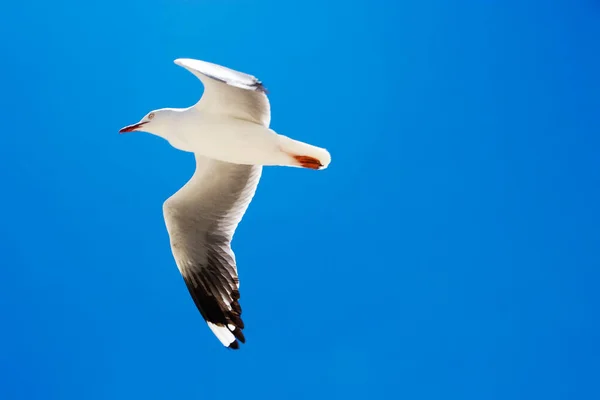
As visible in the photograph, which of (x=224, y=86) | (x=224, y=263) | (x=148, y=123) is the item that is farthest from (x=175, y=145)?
(x=224, y=263)

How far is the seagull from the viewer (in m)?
4.80

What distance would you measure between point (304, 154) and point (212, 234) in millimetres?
978

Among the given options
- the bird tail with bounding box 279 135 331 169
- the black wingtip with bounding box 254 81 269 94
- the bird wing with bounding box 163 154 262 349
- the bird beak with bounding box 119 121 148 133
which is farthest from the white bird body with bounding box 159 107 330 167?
the black wingtip with bounding box 254 81 269 94

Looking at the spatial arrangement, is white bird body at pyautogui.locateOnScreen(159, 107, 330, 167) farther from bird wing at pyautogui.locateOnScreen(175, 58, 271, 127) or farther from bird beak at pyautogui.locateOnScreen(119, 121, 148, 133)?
bird beak at pyautogui.locateOnScreen(119, 121, 148, 133)

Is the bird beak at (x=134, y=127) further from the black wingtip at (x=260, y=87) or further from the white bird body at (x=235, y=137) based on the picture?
the black wingtip at (x=260, y=87)

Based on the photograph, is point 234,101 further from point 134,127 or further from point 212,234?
point 212,234

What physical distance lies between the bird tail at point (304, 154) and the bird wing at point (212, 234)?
596 mm

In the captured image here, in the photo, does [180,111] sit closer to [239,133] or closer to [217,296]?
[239,133]

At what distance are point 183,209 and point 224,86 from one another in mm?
1056

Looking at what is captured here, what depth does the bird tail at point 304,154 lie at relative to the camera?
15.6 feet

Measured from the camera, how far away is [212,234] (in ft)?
17.7

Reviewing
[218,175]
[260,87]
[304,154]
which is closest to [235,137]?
[304,154]

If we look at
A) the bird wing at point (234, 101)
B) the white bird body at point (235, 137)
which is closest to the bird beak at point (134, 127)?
the white bird body at point (235, 137)

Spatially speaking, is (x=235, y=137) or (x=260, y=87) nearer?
(x=260, y=87)
